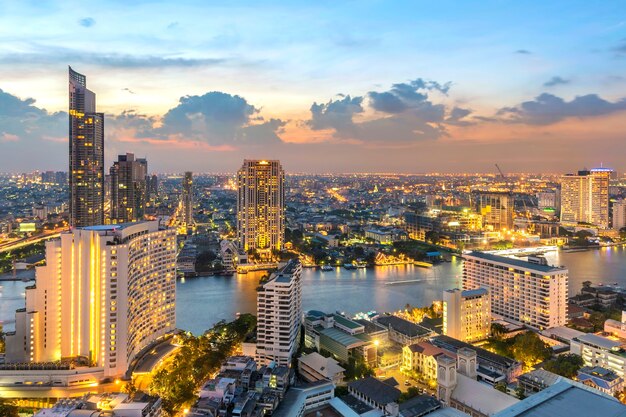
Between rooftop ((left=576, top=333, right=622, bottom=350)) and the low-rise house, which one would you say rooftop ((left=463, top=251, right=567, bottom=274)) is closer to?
rooftop ((left=576, top=333, right=622, bottom=350))

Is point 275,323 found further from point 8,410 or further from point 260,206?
point 260,206

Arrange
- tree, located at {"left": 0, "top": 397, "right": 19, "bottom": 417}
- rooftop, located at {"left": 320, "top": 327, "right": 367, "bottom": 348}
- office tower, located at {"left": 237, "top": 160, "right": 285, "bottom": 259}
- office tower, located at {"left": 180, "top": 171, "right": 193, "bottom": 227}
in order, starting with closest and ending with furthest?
tree, located at {"left": 0, "top": 397, "right": 19, "bottom": 417}, rooftop, located at {"left": 320, "top": 327, "right": 367, "bottom": 348}, office tower, located at {"left": 237, "top": 160, "right": 285, "bottom": 259}, office tower, located at {"left": 180, "top": 171, "right": 193, "bottom": 227}

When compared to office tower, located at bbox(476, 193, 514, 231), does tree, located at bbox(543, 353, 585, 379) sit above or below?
below

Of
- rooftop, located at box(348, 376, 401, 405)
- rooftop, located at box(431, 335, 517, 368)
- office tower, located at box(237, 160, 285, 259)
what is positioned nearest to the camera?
rooftop, located at box(348, 376, 401, 405)

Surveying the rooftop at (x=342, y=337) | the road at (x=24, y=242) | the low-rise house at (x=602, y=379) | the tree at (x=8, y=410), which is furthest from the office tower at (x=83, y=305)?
the road at (x=24, y=242)

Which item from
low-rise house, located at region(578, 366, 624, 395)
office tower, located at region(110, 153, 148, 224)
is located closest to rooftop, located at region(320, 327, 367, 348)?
low-rise house, located at region(578, 366, 624, 395)

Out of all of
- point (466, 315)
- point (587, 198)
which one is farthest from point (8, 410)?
point (587, 198)
